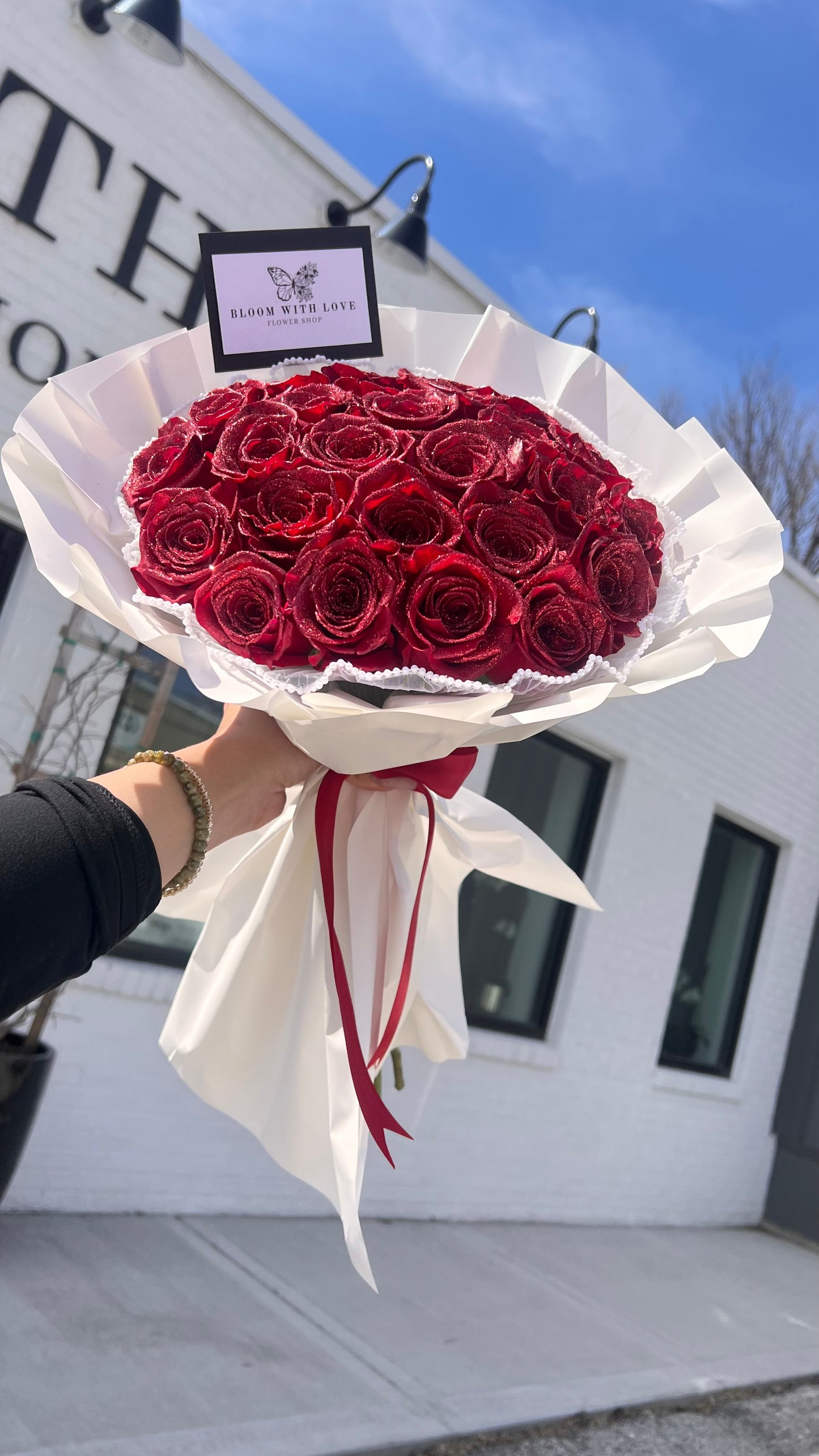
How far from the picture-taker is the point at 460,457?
3.77 feet

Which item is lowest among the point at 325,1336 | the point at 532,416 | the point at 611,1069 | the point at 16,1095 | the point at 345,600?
the point at 325,1336

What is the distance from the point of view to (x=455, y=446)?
116 centimetres

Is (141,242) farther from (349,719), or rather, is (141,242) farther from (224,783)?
(349,719)

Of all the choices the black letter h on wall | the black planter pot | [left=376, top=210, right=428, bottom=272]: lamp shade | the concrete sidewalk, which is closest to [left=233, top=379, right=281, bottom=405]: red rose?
the concrete sidewalk

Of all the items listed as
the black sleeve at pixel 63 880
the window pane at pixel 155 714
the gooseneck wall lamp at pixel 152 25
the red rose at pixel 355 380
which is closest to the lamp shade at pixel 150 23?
the gooseneck wall lamp at pixel 152 25

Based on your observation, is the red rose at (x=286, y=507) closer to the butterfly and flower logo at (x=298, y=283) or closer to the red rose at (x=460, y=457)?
the red rose at (x=460, y=457)

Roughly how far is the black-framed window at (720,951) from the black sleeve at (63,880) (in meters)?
5.95

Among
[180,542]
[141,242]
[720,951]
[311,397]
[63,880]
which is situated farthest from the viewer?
[720,951]

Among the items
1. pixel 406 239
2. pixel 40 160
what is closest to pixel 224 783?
pixel 40 160

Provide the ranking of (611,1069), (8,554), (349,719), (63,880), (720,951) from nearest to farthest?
(63,880) < (349,719) < (8,554) < (611,1069) < (720,951)

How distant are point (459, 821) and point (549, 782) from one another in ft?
13.6

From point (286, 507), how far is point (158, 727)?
2.79m

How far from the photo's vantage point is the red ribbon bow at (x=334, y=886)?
4.05 feet

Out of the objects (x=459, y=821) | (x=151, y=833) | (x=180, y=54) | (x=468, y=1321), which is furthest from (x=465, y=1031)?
(x=180, y=54)
